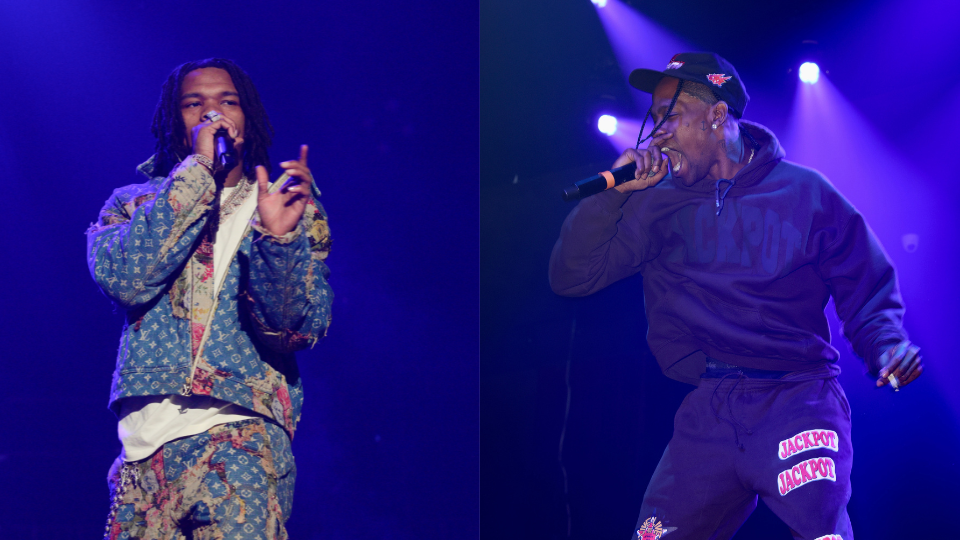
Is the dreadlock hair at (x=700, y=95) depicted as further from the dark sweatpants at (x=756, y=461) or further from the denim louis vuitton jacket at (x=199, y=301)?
the denim louis vuitton jacket at (x=199, y=301)

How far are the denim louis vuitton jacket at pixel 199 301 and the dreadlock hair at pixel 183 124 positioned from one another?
262mm

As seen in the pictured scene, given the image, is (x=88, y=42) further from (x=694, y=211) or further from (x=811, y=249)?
(x=811, y=249)

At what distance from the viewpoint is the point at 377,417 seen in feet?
9.63

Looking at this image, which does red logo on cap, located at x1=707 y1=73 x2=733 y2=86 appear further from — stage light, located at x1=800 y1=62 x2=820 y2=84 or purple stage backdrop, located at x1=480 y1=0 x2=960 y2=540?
stage light, located at x1=800 y1=62 x2=820 y2=84

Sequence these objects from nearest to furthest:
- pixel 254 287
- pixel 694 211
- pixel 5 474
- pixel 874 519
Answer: pixel 254 287 < pixel 874 519 < pixel 694 211 < pixel 5 474

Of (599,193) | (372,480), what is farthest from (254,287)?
(372,480)

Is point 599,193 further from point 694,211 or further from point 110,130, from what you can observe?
point 110,130

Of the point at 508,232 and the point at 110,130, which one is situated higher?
the point at 110,130

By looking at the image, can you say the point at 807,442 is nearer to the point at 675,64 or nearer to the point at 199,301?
the point at 675,64

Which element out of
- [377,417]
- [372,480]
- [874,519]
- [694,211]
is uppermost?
[694,211]

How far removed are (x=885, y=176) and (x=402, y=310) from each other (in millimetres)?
1745

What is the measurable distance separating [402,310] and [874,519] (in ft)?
5.71

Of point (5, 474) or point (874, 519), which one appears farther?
point (5, 474)

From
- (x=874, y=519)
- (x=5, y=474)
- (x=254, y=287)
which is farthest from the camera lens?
(x=5, y=474)
